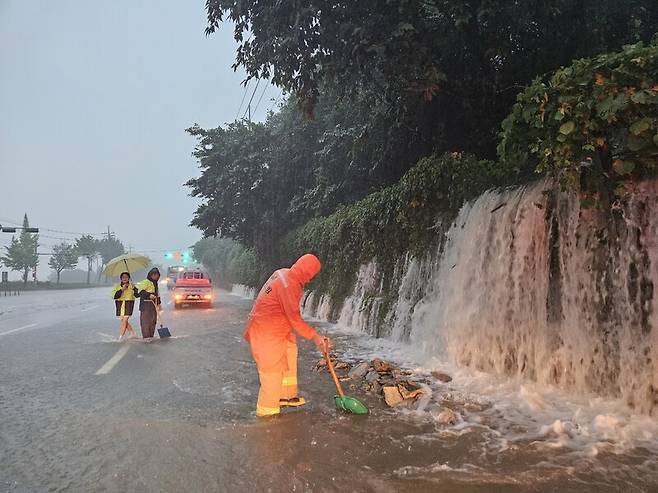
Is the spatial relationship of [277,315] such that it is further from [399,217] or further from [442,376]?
[399,217]

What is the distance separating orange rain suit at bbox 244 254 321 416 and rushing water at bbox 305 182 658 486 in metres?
2.05

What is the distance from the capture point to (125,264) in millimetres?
12547

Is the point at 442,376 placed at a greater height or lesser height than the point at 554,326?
lesser

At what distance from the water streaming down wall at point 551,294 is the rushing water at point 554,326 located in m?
0.02

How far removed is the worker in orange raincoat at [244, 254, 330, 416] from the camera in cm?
523

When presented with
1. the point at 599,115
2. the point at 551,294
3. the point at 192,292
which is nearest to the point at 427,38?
the point at 599,115

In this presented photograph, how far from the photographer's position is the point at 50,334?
12945 mm

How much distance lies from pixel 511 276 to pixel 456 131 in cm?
699

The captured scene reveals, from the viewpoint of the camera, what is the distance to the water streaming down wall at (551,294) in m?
5.81

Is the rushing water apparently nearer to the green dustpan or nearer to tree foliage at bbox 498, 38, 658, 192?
tree foliage at bbox 498, 38, 658, 192

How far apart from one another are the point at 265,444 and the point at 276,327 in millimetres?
1274

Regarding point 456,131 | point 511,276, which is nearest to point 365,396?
point 511,276

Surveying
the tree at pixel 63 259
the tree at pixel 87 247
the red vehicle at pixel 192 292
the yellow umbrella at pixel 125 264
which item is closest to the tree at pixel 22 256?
the tree at pixel 63 259

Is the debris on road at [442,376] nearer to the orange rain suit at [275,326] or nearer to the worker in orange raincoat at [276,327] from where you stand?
the worker in orange raincoat at [276,327]
